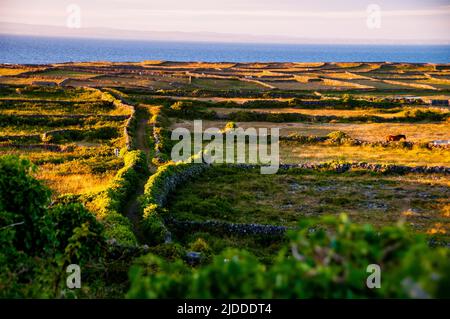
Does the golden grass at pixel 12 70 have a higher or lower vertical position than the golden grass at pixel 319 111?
higher

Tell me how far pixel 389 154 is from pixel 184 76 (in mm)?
57433

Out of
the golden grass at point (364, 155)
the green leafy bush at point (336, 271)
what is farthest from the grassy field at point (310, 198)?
the green leafy bush at point (336, 271)

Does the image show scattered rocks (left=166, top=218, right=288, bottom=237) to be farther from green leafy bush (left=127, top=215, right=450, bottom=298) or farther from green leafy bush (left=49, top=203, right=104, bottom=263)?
green leafy bush (left=127, top=215, right=450, bottom=298)

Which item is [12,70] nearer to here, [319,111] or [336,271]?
[319,111]

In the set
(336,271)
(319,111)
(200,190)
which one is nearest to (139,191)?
(200,190)

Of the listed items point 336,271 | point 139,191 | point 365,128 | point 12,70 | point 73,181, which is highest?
point 12,70

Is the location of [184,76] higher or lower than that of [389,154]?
higher

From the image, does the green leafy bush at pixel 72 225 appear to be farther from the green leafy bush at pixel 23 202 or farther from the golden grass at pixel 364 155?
the golden grass at pixel 364 155

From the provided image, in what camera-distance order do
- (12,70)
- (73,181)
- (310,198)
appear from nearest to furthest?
(310,198)
(73,181)
(12,70)

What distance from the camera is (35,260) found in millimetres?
12406

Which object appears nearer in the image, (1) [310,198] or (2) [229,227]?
(2) [229,227]
